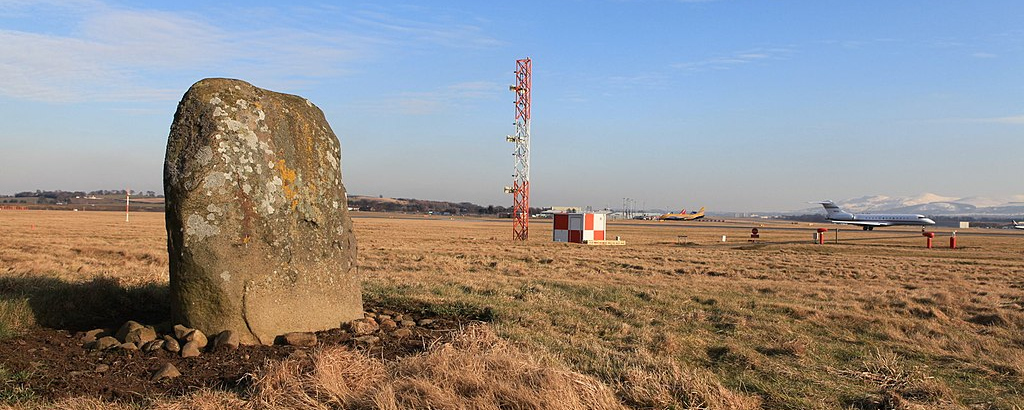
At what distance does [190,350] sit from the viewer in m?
6.50

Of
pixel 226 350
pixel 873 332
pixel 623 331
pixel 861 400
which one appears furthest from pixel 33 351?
pixel 873 332

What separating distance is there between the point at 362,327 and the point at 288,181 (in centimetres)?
182

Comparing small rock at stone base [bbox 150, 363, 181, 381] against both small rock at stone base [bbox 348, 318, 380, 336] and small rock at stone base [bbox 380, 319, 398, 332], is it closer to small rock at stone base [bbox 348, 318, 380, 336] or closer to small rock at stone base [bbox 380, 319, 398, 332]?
small rock at stone base [bbox 348, 318, 380, 336]

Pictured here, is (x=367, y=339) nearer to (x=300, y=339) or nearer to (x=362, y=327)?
(x=362, y=327)

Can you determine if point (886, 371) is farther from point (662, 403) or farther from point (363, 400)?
point (363, 400)

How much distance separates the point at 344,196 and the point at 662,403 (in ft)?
15.9

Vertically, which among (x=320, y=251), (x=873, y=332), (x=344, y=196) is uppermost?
(x=344, y=196)

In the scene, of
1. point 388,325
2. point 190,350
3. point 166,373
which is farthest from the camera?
point 388,325

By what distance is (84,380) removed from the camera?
567 cm

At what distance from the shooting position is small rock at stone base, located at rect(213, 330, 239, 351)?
6.75 metres

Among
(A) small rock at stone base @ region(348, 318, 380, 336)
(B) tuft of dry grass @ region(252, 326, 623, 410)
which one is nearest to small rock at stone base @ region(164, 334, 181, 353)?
(B) tuft of dry grass @ region(252, 326, 623, 410)

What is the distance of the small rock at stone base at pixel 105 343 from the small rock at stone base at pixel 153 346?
0.29 metres

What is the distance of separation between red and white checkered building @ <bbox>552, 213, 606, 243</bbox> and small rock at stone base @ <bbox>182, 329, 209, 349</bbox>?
29897 mm

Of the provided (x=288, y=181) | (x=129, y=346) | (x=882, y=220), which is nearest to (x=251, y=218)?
(x=288, y=181)
